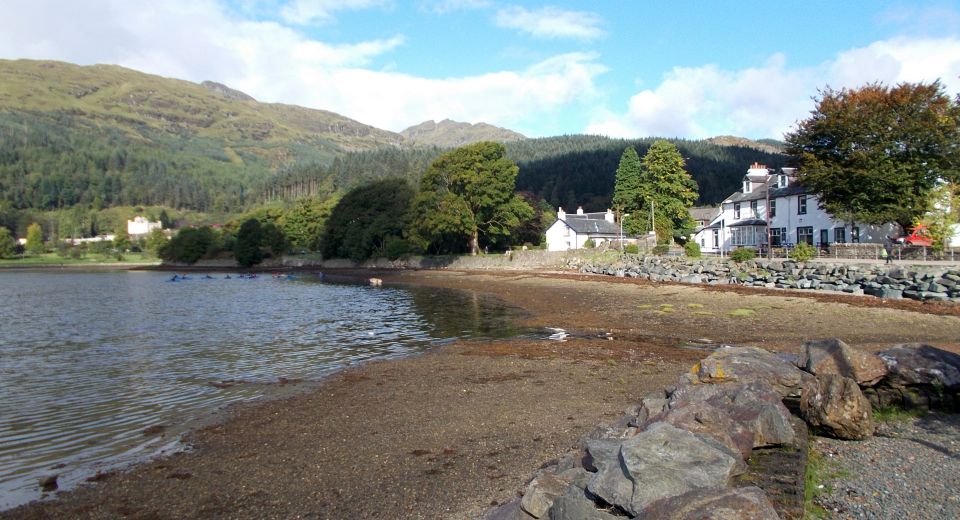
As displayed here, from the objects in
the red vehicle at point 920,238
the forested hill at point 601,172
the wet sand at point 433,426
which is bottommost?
the wet sand at point 433,426

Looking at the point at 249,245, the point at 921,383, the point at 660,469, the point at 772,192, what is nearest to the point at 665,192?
the point at 772,192

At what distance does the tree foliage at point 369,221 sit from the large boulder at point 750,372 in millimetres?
80114

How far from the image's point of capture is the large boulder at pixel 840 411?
792 cm

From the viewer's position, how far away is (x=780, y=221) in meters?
59.0

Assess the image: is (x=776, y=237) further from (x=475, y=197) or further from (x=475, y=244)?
(x=475, y=244)

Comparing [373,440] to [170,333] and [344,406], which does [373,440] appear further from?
[170,333]

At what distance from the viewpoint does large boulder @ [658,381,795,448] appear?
23.1 feet

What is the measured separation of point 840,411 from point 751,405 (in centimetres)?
153

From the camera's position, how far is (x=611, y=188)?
15750 centimetres

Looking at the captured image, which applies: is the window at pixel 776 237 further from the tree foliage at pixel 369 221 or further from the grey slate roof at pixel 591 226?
the tree foliage at pixel 369 221

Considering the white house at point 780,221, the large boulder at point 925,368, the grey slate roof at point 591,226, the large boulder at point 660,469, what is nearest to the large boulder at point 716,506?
the large boulder at point 660,469

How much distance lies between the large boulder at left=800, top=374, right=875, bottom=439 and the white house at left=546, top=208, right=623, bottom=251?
258 feet

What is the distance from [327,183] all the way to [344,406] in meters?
188

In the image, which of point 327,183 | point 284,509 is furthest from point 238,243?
point 284,509
